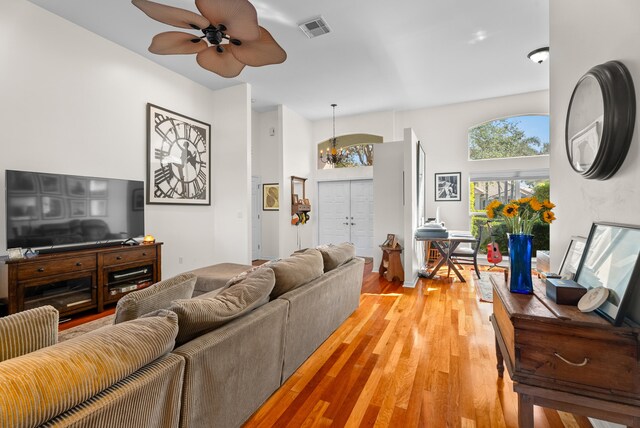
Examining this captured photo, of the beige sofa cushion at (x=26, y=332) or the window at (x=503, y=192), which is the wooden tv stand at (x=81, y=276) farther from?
the window at (x=503, y=192)

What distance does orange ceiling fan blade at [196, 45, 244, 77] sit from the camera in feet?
8.89

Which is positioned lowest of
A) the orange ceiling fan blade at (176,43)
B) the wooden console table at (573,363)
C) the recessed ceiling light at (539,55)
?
the wooden console table at (573,363)

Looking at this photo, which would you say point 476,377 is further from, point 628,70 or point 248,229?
point 248,229

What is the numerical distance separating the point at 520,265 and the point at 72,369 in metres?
1.87

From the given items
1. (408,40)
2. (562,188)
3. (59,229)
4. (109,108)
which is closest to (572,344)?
(562,188)

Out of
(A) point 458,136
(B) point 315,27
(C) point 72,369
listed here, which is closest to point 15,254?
(C) point 72,369

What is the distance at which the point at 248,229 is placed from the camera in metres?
5.14

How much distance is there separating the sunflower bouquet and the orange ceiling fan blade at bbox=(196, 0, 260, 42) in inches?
81.3

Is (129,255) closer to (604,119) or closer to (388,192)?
(388,192)

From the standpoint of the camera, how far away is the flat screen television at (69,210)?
2.90m

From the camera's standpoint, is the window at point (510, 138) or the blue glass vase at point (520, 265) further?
the window at point (510, 138)

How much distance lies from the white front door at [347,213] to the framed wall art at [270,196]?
1.32 metres

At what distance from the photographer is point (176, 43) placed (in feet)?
8.62

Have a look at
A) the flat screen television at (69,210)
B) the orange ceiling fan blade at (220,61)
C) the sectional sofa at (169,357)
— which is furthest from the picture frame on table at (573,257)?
the flat screen television at (69,210)
